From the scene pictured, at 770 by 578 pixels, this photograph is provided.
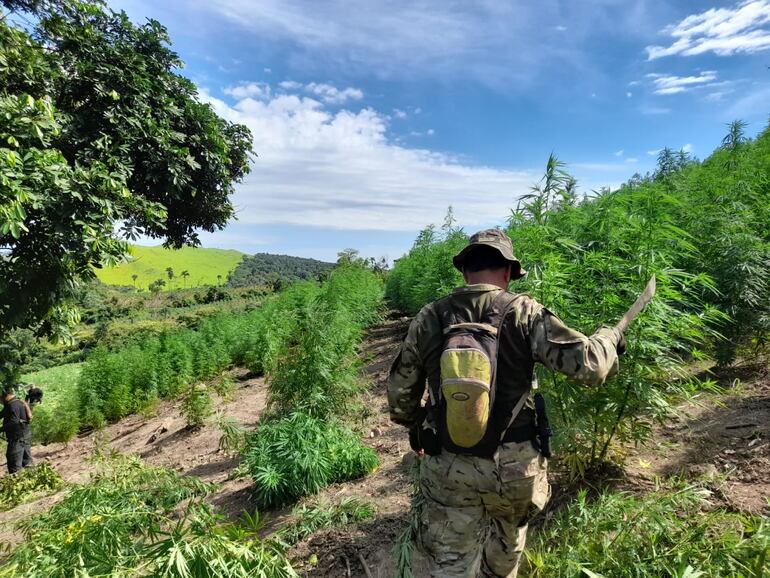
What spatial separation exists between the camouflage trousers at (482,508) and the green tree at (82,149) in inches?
141

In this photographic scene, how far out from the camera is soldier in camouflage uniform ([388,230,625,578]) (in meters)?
2.12

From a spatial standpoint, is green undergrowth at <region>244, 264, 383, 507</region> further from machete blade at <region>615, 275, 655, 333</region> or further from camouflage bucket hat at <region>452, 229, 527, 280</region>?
machete blade at <region>615, 275, 655, 333</region>

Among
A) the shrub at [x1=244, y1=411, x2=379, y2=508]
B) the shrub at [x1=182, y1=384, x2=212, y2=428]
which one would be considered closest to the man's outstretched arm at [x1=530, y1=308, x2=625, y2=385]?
the shrub at [x1=244, y1=411, x2=379, y2=508]

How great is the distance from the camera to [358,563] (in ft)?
11.1

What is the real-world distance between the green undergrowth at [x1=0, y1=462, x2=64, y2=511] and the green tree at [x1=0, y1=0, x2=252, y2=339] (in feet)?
10.4

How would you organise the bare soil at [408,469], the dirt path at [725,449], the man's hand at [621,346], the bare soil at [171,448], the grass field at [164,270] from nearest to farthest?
the man's hand at [621,346] < the dirt path at [725,449] < the bare soil at [408,469] < the bare soil at [171,448] < the grass field at [164,270]

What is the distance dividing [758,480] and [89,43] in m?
7.49

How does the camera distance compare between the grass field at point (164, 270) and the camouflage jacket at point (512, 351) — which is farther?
the grass field at point (164, 270)

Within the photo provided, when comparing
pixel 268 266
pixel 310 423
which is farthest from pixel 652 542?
pixel 268 266

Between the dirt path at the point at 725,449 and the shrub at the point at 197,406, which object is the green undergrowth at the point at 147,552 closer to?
the dirt path at the point at 725,449

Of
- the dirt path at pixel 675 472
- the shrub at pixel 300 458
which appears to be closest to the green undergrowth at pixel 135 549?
the dirt path at pixel 675 472

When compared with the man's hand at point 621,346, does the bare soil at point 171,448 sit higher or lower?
lower

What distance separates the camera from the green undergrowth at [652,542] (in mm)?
2039

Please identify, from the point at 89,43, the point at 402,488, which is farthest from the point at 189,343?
the point at 402,488
